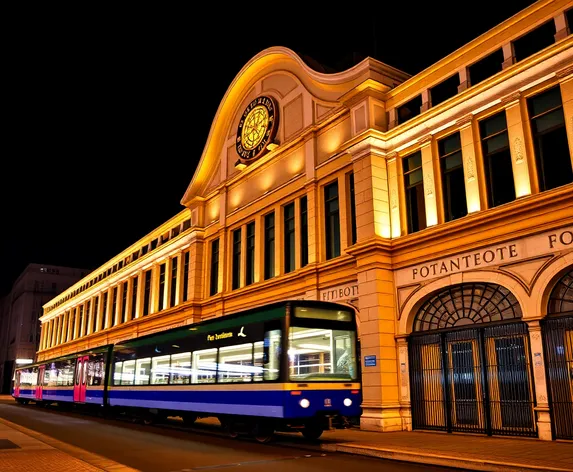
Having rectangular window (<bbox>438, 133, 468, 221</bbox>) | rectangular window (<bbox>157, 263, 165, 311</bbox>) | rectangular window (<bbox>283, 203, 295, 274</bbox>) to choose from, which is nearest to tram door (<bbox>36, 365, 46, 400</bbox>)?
rectangular window (<bbox>157, 263, 165, 311</bbox>)

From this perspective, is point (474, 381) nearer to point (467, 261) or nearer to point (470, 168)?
point (467, 261)

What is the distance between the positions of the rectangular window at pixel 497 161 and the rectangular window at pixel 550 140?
928 mm

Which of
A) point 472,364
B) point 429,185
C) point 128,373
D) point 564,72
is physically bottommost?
point 128,373

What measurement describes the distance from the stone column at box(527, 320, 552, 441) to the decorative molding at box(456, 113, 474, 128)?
6.70m

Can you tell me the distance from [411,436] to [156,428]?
32.5 ft

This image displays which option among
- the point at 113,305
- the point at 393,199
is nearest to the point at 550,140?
the point at 393,199

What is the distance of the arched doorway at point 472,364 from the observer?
49.7 feet

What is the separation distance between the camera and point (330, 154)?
23.5 m

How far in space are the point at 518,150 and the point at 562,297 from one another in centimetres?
441

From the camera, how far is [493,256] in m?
16.1

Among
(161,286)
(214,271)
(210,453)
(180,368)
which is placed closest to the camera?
(210,453)

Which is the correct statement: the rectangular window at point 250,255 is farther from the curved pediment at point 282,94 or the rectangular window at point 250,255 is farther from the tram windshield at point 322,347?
the tram windshield at point 322,347

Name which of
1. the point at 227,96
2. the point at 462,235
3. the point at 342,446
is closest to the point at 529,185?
the point at 462,235

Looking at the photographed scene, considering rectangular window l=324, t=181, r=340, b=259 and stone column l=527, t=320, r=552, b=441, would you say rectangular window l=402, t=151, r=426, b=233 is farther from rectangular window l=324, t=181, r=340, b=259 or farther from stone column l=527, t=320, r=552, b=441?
stone column l=527, t=320, r=552, b=441
